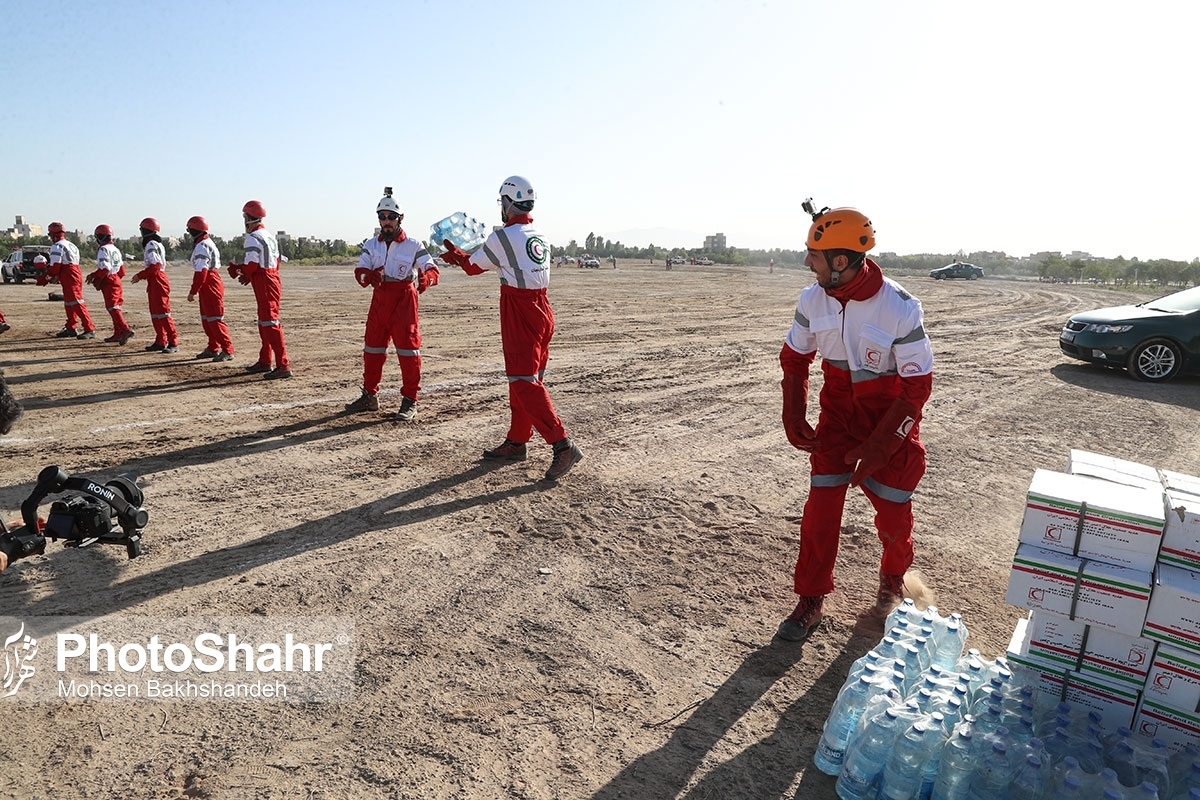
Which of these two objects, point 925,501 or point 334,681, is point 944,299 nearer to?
point 925,501

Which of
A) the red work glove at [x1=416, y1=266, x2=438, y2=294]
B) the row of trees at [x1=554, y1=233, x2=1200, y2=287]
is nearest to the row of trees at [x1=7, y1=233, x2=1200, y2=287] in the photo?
the row of trees at [x1=554, y1=233, x2=1200, y2=287]

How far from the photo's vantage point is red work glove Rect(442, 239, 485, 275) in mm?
6289

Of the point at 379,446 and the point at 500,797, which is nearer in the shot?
the point at 500,797

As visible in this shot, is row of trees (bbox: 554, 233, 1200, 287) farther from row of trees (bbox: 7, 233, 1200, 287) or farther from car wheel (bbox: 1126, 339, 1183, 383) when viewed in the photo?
car wheel (bbox: 1126, 339, 1183, 383)

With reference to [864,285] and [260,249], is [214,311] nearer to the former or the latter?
[260,249]

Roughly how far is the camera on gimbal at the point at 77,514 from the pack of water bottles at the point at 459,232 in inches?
136

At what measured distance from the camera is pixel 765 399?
32.1 ft

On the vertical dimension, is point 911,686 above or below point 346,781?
above

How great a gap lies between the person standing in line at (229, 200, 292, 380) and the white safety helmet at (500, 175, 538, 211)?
17.0 ft

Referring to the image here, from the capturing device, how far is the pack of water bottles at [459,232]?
21.7 ft

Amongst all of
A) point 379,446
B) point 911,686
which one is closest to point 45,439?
point 379,446

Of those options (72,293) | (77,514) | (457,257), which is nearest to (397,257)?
(457,257)

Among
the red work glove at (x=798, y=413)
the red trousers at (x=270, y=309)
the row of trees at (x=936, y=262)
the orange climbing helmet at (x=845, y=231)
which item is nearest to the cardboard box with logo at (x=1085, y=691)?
the red work glove at (x=798, y=413)

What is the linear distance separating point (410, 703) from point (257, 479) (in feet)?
11.8
